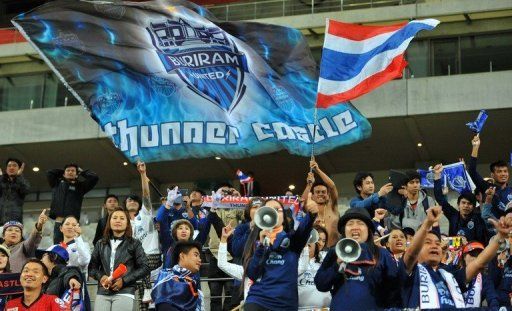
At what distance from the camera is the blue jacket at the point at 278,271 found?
10281mm

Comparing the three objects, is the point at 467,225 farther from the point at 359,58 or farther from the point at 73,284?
the point at 73,284

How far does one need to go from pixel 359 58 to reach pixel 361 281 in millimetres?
4734

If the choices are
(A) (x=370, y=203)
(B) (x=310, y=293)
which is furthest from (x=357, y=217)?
(A) (x=370, y=203)

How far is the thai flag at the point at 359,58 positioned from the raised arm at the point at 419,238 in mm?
4318

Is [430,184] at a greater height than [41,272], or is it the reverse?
[430,184]

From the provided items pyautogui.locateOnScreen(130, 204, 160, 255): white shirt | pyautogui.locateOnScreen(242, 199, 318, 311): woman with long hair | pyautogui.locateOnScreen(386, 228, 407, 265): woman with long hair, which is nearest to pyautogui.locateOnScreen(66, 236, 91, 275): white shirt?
pyautogui.locateOnScreen(130, 204, 160, 255): white shirt

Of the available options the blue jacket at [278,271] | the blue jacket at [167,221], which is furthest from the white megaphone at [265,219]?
the blue jacket at [167,221]

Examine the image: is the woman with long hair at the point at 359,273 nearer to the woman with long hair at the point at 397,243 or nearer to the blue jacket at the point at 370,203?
the woman with long hair at the point at 397,243

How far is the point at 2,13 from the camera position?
31.0m

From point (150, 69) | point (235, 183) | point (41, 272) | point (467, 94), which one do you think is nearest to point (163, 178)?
point (235, 183)

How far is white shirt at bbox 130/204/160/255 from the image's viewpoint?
14.4 metres

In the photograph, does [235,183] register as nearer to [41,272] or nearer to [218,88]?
[218,88]

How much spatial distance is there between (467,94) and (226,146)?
11.0m

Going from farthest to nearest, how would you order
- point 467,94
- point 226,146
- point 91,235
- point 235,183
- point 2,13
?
point 2,13 → point 235,183 → point 467,94 → point 91,235 → point 226,146
